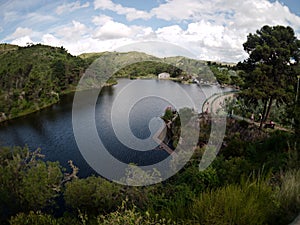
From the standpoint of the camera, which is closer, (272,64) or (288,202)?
(288,202)

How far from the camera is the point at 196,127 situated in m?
14.7

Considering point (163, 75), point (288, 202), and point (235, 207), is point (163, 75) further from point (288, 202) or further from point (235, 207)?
point (235, 207)

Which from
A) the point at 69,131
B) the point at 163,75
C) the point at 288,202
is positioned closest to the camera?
the point at 288,202

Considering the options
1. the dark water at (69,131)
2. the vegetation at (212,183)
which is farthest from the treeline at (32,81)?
the vegetation at (212,183)

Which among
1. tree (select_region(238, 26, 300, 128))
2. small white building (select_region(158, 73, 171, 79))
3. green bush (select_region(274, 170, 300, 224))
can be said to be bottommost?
green bush (select_region(274, 170, 300, 224))

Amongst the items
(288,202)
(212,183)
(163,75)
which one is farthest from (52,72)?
(288,202)

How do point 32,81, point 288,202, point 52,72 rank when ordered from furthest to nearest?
point 52,72 → point 32,81 → point 288,202

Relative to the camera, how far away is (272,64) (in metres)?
13.4

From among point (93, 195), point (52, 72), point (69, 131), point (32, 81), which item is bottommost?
point (93, 195)

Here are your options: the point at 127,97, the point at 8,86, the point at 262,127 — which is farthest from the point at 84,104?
the point at 262,127

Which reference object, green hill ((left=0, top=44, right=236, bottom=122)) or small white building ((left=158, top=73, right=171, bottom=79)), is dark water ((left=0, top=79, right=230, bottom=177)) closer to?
green hill ((left=0, top=44, right=236, bottom=122))

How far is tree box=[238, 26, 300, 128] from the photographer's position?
12.8 meters

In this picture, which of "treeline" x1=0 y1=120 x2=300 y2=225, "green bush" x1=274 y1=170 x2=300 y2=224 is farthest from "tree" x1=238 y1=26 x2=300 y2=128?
"green bush" x1=274 y1=170 x2=300 y2=224

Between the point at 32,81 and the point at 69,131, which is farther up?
the point at 32,81
